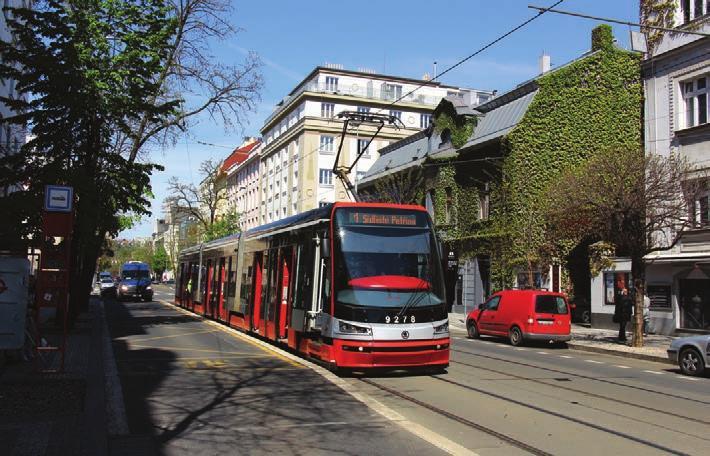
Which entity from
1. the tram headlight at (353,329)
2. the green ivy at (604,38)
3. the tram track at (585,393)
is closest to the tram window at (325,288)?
the tram headlight at (353,329)

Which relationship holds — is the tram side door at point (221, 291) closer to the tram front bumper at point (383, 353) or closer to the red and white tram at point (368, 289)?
the red and white tram at point (368, 289)

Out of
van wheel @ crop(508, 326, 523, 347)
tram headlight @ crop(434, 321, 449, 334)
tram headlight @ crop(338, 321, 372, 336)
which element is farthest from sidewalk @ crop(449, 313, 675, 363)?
tram headlight @ crop(338, 321, 372, 336)

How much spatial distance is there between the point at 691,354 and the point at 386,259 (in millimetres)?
7537

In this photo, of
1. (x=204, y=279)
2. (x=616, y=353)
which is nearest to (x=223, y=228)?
(x=204, y=279)

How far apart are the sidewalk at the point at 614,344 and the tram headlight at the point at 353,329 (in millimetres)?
9783

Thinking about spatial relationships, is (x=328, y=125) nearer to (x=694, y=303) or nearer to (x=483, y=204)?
(x=483, y=204)

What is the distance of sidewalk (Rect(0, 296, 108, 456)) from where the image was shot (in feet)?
21.0

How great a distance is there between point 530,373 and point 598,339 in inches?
423

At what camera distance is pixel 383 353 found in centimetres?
1110

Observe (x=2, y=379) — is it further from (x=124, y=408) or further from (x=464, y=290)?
(x=464, y=290)

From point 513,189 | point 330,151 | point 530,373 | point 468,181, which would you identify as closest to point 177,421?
point 530,373

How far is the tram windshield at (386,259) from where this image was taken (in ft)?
37.2

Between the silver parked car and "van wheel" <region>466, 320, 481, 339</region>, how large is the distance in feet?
29.3

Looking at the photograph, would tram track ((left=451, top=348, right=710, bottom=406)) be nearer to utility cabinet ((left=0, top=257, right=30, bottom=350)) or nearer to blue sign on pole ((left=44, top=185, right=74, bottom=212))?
blue sign on pole ((left=44, top=185, right=74, bottom=212))
